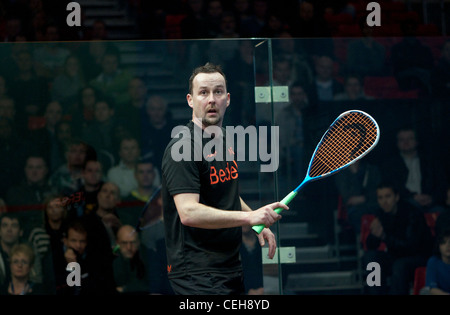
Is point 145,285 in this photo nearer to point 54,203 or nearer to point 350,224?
point 54,203

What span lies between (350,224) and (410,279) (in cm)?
49

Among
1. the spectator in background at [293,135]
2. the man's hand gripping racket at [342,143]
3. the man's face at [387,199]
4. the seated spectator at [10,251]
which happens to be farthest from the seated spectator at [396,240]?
the seated spectator at [10,251]

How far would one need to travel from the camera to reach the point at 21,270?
389cm

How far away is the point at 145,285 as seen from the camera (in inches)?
152

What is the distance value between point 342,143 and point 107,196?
1.43m

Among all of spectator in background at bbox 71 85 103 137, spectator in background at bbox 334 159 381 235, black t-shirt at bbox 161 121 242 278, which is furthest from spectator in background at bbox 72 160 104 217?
spectator in background at bbox 334 159 381 235

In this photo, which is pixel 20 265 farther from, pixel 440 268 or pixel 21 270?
pixel 440 268

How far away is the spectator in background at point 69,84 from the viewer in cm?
393

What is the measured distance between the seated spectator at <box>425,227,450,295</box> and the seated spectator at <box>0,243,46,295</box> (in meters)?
2.27

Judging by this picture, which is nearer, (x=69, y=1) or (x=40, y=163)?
(x=40, y=163)

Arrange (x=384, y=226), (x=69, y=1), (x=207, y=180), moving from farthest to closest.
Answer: (x=69, y=1) < (x=384, y=226) < (x=207, y=180)

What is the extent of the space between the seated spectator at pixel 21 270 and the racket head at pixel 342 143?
1.72m

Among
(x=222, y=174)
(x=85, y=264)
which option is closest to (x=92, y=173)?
(x=85, y=264)
